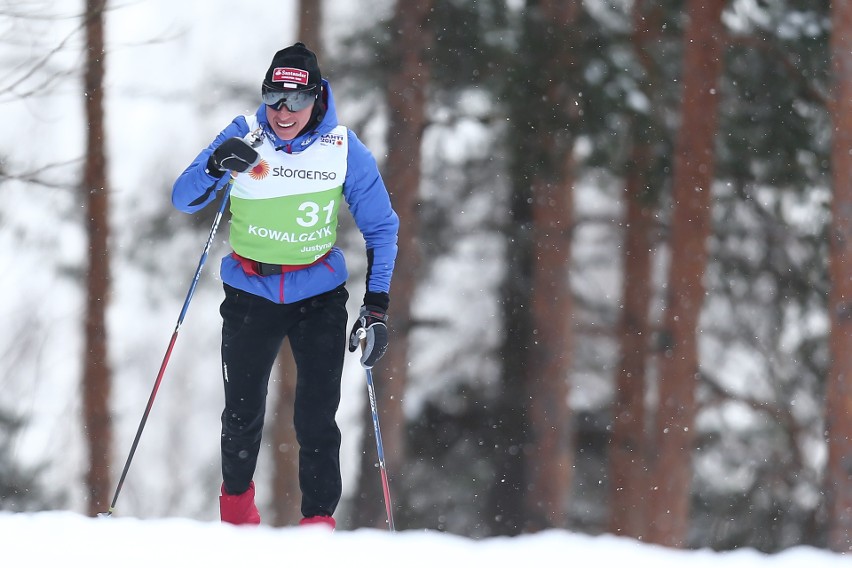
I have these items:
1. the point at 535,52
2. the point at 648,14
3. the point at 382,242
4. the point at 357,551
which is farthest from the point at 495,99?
the point at 357,551

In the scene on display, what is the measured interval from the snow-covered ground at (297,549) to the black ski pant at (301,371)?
39.3 inches

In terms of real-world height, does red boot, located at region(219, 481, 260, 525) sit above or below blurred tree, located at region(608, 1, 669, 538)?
above

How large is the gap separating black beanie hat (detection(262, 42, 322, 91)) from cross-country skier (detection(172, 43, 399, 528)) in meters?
0.01

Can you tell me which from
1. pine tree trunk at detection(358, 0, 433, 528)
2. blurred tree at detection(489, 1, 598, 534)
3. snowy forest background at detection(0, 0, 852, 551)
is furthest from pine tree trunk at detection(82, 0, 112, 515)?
blurred tree at detection(489, 1, 598, 534)

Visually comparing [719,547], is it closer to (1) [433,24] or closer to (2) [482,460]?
(2) [482,460]

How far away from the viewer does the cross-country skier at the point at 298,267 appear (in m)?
4.09

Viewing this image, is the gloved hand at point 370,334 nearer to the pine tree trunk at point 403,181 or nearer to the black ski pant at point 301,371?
the black ski pant at point 301,371

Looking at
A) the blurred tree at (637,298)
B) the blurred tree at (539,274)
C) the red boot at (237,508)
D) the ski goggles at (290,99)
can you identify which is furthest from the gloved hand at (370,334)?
the blurred tree at (637,298)

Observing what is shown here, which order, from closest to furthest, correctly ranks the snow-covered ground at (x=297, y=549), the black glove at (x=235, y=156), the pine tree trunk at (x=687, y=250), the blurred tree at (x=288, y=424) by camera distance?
the snow-covered ground at (x=297, y=549) → the black glove at (x=235, y=156) → the pine tree trunk at (x=687, y=250) → the blurred tree at (x=288, y=424)

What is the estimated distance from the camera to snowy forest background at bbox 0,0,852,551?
1080 centimetres

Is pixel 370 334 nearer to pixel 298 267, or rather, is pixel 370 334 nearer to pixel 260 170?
pixel 298 267

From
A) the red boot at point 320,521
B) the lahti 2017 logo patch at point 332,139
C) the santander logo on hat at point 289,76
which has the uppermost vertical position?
the santander logo on hat at point 289,76

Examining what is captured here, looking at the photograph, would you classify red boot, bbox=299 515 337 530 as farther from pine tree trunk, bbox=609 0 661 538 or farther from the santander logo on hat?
pine tree trunk, bbox=609 0 661 538

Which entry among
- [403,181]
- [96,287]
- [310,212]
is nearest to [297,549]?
[310,212]
